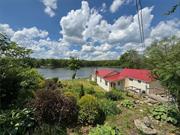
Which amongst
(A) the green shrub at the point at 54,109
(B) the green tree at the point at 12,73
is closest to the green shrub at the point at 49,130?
(A) the green shrub at the point at 54,109

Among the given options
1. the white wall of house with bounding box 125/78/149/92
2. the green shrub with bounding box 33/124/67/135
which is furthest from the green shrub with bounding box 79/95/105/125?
the white wall of house with bounding box 125/78/149/92

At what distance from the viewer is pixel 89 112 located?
10.5m

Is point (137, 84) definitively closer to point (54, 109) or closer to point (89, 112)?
point (89, 112)

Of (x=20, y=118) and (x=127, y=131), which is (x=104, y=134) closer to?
(x=127, y=131)

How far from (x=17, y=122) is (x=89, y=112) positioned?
355 cm

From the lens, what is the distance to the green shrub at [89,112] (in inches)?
407

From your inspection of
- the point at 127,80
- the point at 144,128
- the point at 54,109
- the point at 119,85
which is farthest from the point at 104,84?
the point at 54,109

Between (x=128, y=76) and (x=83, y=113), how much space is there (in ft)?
89.5

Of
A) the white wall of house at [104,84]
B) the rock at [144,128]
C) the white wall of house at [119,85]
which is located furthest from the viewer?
the white wall of house at [104,84]

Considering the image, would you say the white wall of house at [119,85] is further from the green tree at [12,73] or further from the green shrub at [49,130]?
the green shrub at [49,130]

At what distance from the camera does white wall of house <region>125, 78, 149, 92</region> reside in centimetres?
3181

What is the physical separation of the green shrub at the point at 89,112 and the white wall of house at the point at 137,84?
2018 cm

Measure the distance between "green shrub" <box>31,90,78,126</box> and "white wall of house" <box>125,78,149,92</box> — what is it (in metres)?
21.6

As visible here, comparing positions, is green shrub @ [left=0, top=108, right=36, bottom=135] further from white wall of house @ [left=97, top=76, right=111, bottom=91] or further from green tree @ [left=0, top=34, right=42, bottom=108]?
white wall of house @ [left=97, top=76, right=111, bottom=91]
